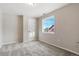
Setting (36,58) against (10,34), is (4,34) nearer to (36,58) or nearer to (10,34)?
(10,34)

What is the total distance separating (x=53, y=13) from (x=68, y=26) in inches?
57.0

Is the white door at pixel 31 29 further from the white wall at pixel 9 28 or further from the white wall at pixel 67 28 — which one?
the white wall at pixel 67 28

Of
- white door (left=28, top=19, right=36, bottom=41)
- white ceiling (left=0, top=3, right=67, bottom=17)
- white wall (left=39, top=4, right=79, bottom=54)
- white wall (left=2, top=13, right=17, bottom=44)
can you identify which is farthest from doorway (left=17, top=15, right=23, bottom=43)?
white wall (left=39, top=4, right=79, bottom=54)

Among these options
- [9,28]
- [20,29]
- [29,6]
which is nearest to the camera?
[29,6]

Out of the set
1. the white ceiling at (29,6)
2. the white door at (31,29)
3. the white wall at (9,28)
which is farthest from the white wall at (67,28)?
the white wall at (9,28)

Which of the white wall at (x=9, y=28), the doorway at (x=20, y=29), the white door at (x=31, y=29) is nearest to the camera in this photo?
the white wall at (x=9, y=28)

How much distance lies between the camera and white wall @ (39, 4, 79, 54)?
3270mm

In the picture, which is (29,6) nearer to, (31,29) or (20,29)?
(20,29)

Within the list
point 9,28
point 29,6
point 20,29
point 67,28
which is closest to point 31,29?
point 20,29

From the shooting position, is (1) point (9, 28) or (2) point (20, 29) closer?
(1) point (9, 28)

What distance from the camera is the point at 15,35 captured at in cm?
588

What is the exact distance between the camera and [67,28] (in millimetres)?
3691

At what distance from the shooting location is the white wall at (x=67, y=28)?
3270mm

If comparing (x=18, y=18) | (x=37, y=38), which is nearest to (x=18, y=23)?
(x=18, y=18)
